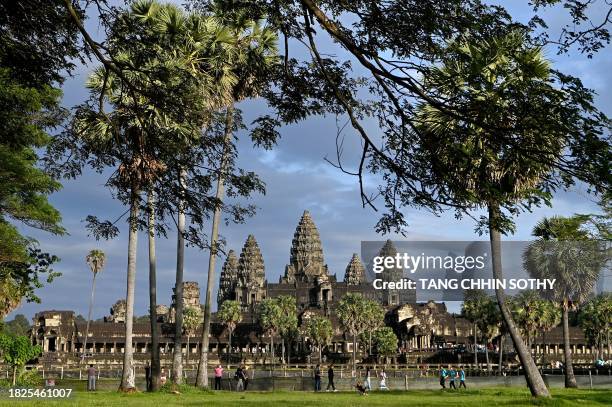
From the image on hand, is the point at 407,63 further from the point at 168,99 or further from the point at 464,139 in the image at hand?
the point at 168,99

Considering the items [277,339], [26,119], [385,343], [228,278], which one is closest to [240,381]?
[26,119]

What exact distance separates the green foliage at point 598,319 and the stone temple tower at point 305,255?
63977 mm

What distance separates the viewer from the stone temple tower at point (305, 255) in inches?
5694

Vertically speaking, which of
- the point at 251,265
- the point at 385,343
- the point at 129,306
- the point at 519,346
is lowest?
the point at 385,343

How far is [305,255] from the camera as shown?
146125mm

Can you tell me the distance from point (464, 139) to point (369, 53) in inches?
80.2

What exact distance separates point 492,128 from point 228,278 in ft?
490

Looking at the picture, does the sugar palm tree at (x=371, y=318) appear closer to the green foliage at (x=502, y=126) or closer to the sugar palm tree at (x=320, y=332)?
the sugar palm tree at (x=320, y=332)

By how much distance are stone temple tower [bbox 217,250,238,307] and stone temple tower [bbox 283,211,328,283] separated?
12.6 m

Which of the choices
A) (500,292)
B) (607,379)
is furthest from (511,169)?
(607,379)

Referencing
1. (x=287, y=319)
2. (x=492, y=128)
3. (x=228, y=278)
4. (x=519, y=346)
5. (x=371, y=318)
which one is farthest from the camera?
(x=228, y=278)

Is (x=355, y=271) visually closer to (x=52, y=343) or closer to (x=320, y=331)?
(x=320, y=331)

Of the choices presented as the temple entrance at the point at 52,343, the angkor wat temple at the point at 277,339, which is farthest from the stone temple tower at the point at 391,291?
the temple entrance at the point at 52,343

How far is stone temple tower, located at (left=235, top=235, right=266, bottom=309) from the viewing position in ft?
458
